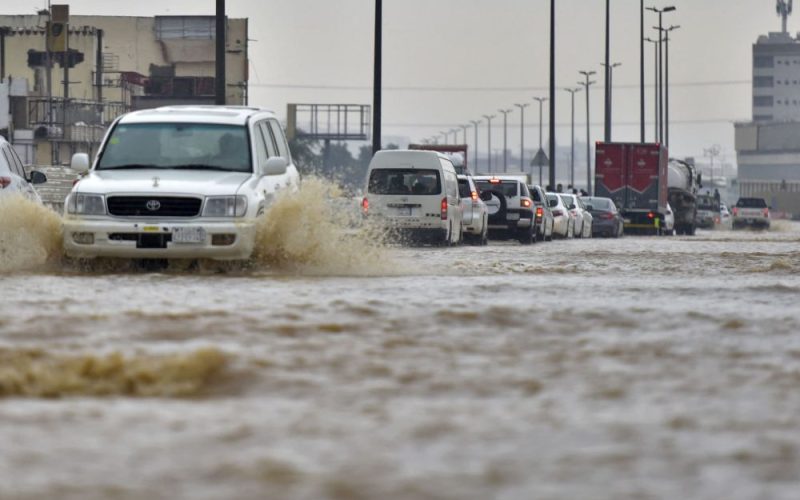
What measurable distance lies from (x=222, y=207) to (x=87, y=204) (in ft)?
4.47

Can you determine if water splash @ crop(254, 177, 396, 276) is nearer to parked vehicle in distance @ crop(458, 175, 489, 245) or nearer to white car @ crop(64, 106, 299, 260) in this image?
white car @ crop(64, 106, 299, 260)

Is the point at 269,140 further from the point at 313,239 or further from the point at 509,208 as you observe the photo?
the point at 509,208

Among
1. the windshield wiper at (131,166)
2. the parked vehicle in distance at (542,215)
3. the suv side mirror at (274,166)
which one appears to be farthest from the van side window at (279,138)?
the parked vehicle in distance at (542,215)

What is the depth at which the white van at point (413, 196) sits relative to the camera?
34062 millimetres

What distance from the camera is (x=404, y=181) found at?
3459 cm

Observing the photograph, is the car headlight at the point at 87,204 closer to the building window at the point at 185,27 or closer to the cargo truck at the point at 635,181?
the cargo truck at the point at 635,181

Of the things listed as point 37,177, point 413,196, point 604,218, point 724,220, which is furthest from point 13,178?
point 724,220

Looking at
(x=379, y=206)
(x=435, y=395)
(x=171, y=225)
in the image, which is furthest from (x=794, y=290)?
(x=379, y=206)

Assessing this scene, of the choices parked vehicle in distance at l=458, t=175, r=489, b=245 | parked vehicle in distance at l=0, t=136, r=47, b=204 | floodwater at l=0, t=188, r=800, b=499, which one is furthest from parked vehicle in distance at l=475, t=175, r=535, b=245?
floodwater at l=0, t=188, r=800, b=499

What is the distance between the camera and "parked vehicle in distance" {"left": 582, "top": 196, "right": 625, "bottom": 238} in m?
55.1

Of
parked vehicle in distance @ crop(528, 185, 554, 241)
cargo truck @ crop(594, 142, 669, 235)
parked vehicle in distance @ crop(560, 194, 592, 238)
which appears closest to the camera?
parked vehicle in distance @ crop(528, 185, 554, 241)

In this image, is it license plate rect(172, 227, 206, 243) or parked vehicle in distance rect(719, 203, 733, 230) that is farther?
parked vehicle in distance rect(719, 203, 733, 230)

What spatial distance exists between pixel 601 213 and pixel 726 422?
47807 mm

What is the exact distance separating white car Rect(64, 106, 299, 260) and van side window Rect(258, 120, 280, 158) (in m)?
0.59
